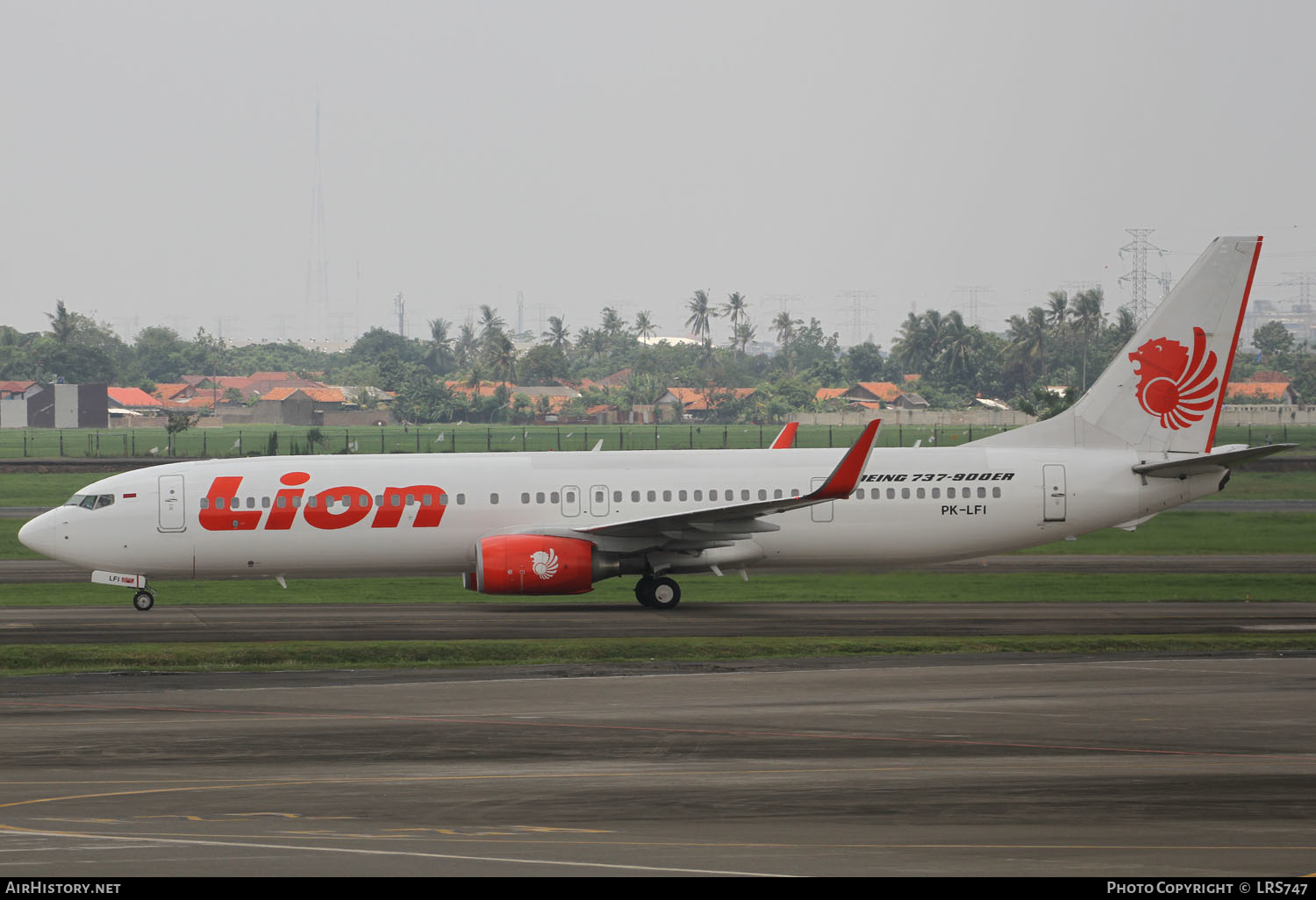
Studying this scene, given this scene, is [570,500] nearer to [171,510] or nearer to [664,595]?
[664,595]

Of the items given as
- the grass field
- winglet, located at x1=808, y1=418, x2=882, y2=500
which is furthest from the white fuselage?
the grass field

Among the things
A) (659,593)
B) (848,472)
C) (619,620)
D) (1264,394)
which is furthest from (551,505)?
(1264,394)

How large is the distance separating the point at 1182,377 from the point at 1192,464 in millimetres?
2637

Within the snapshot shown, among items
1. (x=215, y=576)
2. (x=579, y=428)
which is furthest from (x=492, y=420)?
(x=215, y=576)

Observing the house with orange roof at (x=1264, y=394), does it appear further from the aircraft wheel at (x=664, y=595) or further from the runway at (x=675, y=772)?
the runway at (x=675, y=772)

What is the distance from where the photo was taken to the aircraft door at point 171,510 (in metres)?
32.2

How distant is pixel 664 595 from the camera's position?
32.3 metres

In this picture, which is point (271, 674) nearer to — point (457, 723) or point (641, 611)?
point (457, 723)

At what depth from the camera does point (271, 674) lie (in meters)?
23.8

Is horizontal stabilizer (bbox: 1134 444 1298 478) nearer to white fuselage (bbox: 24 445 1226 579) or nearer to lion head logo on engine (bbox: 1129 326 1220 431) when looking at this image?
white fuselage (bbox: 24 445 1226 579)

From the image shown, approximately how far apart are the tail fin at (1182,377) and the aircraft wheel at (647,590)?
9550mm

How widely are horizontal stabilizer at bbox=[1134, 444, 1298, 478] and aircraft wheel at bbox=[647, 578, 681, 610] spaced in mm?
11047

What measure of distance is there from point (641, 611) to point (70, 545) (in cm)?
1283

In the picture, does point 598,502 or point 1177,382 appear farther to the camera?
point 1177,382
